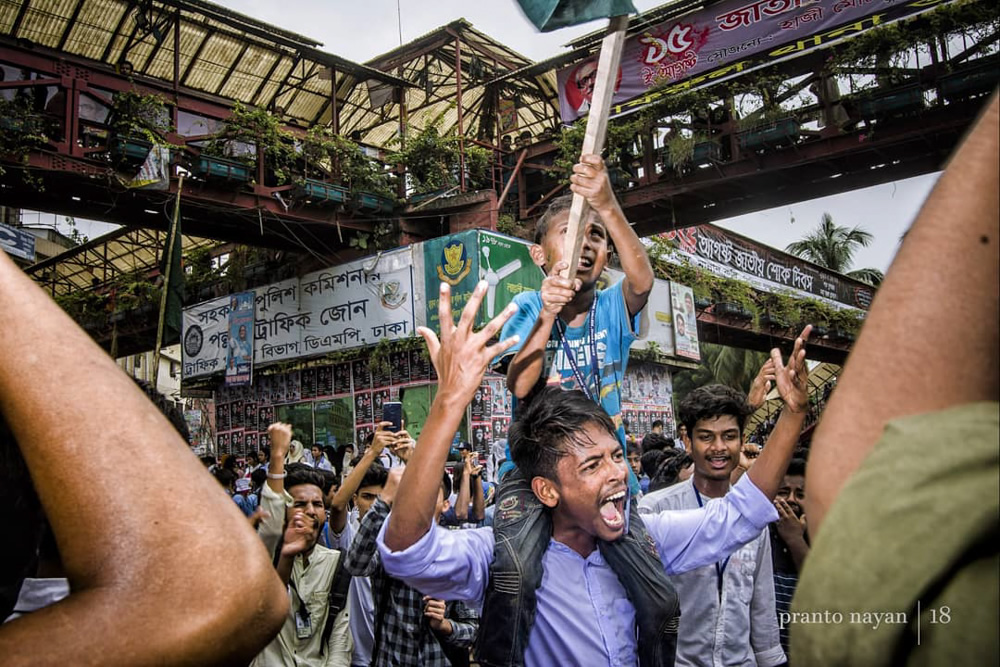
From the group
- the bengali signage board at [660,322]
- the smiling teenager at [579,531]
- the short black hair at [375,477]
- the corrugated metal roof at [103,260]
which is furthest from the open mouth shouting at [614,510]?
the corrugated metal roof at [103,260]

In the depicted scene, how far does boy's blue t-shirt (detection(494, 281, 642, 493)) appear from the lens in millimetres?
2723

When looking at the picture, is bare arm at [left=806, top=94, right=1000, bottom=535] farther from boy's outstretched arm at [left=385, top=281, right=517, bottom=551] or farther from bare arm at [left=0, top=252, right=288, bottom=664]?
boy's outstretched arm at [left=385, top=281, right=517, bottom=551]

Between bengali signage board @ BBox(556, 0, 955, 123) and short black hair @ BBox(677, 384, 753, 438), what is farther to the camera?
bengali signage board @ BBox(556, 0, 955, 123)

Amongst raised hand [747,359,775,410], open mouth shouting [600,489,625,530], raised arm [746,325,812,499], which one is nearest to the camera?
open mouth shouting [600,489,625,530]

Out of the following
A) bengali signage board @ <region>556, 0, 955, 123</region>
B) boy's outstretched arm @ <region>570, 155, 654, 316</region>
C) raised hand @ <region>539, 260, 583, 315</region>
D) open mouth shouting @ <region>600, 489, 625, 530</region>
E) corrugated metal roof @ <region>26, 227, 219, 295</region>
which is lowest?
open mouth shouting @ <region>600, 489, 625, 530</region>

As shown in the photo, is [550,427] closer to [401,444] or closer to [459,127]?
[401,444]

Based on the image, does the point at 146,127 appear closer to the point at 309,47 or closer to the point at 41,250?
the point at 309,47

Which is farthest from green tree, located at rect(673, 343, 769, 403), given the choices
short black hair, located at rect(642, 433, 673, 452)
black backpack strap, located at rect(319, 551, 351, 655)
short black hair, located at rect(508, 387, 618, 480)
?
short black hair, located at rect(508, 387, 618, 480)

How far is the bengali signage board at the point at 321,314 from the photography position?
41.5ft

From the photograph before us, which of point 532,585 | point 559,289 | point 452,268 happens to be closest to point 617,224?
point 559,289

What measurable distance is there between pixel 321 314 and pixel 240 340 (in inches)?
97.4

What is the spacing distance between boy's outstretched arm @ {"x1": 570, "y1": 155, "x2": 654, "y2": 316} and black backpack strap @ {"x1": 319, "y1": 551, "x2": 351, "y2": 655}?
7.26ft

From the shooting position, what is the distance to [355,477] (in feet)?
11.7

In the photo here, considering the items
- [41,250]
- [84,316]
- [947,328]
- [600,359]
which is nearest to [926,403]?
[947,328]
